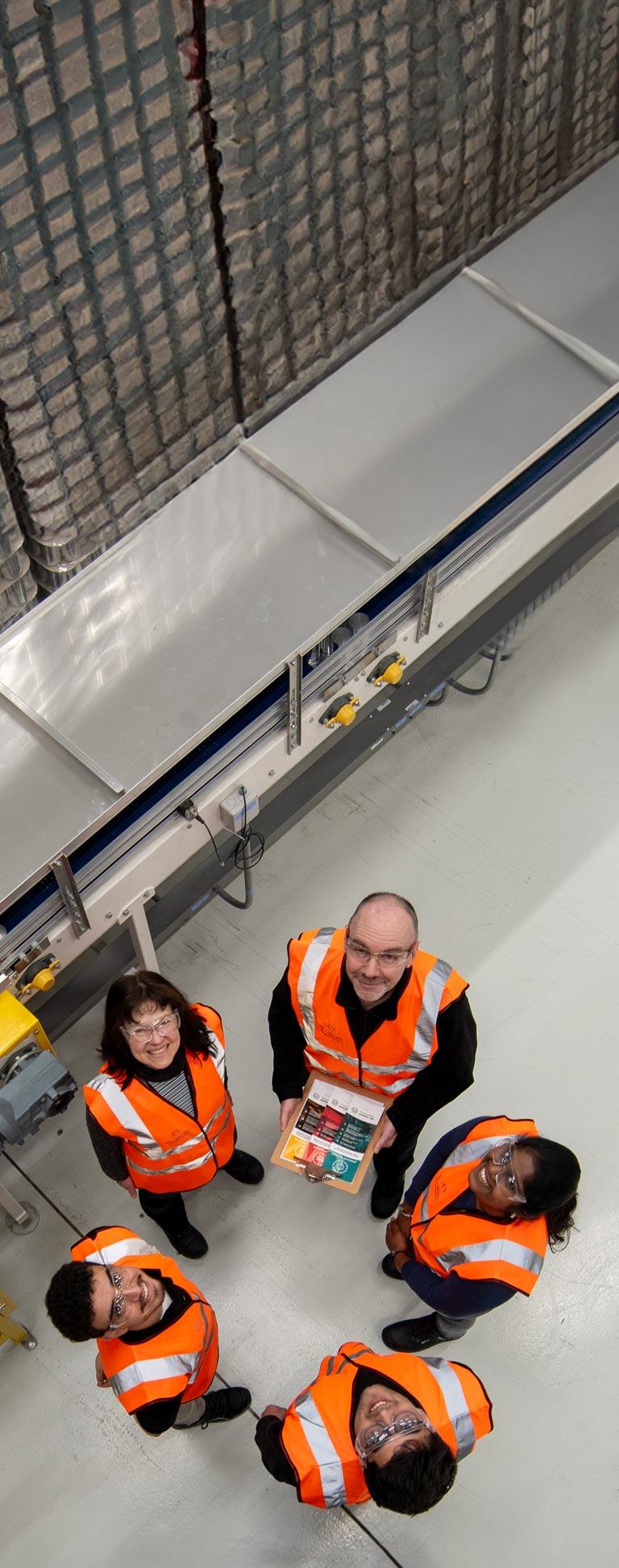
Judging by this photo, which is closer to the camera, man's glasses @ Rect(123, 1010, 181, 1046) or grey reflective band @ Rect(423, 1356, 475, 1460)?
grey reflective band @ Rect(423, 1356, 475, 1460)

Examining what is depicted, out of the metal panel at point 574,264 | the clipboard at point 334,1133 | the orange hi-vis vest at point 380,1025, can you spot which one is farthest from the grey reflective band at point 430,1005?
the metal panel at point 574,264

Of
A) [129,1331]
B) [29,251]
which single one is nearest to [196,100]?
[29,251]

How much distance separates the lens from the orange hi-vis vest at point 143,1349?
9.06 ft

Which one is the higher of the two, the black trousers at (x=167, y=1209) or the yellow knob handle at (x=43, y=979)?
the yellow knob handle at (x=43, y=979)

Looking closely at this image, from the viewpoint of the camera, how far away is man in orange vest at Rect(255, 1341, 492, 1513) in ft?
8.24

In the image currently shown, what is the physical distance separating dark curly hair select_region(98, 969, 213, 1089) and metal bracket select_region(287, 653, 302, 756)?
800 millimetres

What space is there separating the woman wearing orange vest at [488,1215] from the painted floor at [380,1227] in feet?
1.64

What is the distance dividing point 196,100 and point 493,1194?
242cm

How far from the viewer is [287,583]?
328 cm

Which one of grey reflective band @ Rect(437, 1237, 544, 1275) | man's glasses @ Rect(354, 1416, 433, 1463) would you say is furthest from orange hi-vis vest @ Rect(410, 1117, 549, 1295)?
man's glasses @ Rect(354, 1416, 433, 1463)

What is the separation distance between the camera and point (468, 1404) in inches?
107

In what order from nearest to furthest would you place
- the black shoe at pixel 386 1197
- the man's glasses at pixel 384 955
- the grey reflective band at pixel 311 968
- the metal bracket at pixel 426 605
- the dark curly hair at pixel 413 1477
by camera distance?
the dark curly hair at pixel 413 1477 < the man's glasses at pixel 384 955 < the grey reflective band at pixel 311 968 < the metal bracket at pixel 426 605 < the black shoe at pixel 386 1197

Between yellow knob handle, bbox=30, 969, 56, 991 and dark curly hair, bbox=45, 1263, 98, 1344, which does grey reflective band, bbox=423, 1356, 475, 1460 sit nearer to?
dark curly hair, bbox=45, 1263, 98, 1344

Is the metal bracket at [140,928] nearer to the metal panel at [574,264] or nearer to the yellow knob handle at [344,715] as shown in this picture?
the yellow knob handle at [344,715]
